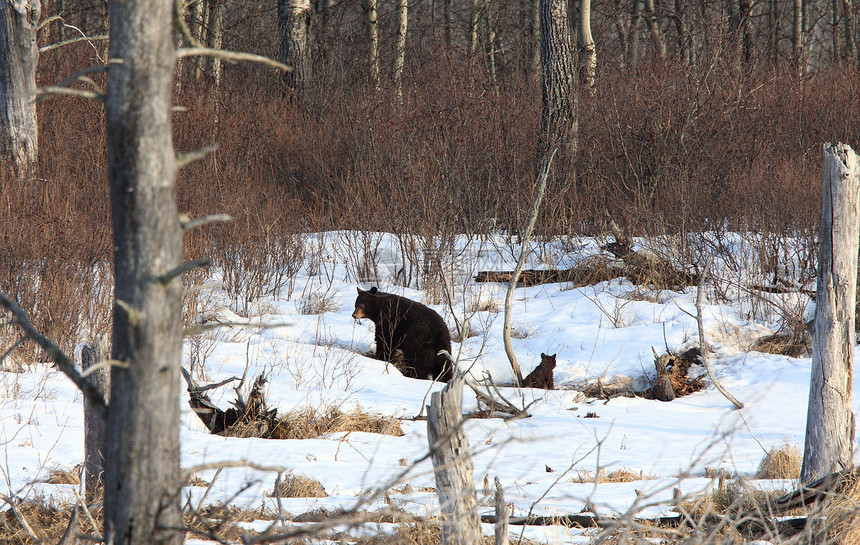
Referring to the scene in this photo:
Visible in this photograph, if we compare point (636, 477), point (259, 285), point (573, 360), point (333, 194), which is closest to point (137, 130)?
point (636, 477)

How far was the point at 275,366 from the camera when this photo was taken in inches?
231

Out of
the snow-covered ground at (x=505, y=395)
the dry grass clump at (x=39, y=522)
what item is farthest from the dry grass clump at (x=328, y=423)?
the dry grass clump at (x=39, y=522)

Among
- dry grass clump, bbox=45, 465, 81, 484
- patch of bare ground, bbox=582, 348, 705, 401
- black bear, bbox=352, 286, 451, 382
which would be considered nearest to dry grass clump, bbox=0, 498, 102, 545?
dry grass clump, bbox=45, 465, 81, 484

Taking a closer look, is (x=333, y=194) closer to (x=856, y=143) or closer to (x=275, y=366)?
(x=275, y=366)

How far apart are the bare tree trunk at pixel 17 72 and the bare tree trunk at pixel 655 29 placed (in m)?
8.73

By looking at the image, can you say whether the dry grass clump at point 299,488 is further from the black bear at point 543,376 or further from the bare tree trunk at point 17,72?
the bare tree trunk at point 17,72

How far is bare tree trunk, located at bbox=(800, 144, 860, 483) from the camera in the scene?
11.7 ft

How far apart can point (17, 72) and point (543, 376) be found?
21.0 ft

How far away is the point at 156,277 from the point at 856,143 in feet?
38.0

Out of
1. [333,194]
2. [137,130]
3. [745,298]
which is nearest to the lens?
[137,130]

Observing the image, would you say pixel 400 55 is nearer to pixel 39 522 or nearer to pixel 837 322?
pixel 837 322

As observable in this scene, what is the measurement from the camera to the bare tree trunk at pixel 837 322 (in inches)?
141

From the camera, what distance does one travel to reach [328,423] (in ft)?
15.7

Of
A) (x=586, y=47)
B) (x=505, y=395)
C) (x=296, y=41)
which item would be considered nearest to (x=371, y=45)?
(x=296, y=41)
